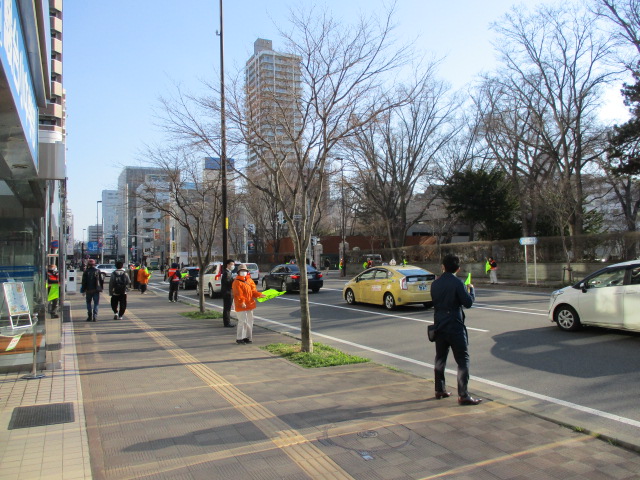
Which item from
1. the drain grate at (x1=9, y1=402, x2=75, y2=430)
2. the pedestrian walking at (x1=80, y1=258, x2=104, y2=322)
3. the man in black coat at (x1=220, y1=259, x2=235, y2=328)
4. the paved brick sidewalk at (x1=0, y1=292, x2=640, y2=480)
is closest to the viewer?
the paved brick sidewalk at (x1=0, y1=292, x2=640, y2=480)

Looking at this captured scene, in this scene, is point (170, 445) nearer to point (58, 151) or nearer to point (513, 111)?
point (58, 151)

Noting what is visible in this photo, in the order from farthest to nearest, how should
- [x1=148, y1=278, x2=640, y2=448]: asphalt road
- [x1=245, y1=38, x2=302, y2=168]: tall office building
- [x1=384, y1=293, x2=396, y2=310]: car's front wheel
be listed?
[x1=384, y1=293, x2=396, y2=310]: car's front wheel, [x1=245, y1=38, x2=302, y2=168]: tall office building, [x1=148, y1=278, x2=640, y2=448]: asphalt road

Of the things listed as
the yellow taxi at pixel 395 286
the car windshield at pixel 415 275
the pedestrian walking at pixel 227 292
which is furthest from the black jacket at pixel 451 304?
the car windshield at pixel 415 275

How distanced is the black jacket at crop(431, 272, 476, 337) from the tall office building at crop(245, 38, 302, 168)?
4765 mm

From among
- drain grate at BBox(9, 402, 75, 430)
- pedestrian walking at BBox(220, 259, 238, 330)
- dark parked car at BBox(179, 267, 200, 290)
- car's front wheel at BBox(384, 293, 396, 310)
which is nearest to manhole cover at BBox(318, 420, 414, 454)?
drain grate at BBox(9, 402, 75, 430)

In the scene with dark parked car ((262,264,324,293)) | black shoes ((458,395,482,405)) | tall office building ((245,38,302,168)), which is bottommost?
black shoes ((458,395,482,405))

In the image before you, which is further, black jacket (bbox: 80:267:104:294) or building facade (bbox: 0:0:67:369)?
black jacket (bbox: 80:267:104:294)

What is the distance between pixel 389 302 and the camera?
15266mm

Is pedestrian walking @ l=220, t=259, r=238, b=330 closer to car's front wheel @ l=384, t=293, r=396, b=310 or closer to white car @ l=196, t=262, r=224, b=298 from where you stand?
car's front wheel @ l=384, t=293, r=396, b=310

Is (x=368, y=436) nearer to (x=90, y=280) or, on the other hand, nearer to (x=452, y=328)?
(x=452, y=328)

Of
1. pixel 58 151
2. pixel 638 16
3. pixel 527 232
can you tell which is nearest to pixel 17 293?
pixel 58 151

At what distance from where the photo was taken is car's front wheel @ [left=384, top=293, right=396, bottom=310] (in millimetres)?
15156

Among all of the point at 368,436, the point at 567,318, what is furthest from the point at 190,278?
the point at 368,436

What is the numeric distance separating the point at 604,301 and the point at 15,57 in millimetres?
10112
